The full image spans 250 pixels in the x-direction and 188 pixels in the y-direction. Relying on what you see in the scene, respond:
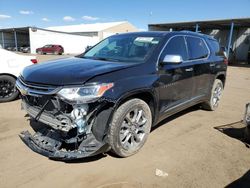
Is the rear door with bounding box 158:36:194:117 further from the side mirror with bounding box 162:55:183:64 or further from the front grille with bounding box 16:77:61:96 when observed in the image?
the front grille with bounding box 16:77:61:96

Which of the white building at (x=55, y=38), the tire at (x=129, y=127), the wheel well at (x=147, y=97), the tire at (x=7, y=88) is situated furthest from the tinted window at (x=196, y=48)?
the white building at (x=55, y=38)

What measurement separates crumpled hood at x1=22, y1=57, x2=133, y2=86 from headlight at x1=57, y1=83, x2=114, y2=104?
0.09m

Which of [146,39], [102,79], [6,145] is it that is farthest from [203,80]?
[6,145]

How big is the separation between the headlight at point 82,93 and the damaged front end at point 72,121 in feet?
0.04

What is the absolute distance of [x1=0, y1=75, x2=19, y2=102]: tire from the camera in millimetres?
6510

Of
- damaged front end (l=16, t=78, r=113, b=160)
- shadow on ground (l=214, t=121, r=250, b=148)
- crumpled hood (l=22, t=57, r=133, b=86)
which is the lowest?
shadow on ground (l=214, t=121, r=250, b=148)

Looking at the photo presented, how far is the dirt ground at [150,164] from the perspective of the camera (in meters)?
3.22

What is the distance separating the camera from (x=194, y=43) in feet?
17.6

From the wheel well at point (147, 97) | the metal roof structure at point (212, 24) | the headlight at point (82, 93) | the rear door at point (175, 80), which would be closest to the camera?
the headlight at point (82, 93)

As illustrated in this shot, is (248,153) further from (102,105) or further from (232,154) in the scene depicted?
(102,105)

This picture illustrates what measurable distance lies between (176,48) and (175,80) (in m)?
0.63

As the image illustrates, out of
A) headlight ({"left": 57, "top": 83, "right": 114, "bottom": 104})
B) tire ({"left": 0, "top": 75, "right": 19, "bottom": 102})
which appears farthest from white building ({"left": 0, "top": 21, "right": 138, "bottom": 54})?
headlight ({"left": 57, "top": 83, "right": 114, "bottom": 104})

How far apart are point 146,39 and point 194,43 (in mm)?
1350

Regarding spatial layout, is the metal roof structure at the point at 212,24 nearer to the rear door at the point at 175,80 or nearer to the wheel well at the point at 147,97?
the rear door at the point at 175,80
